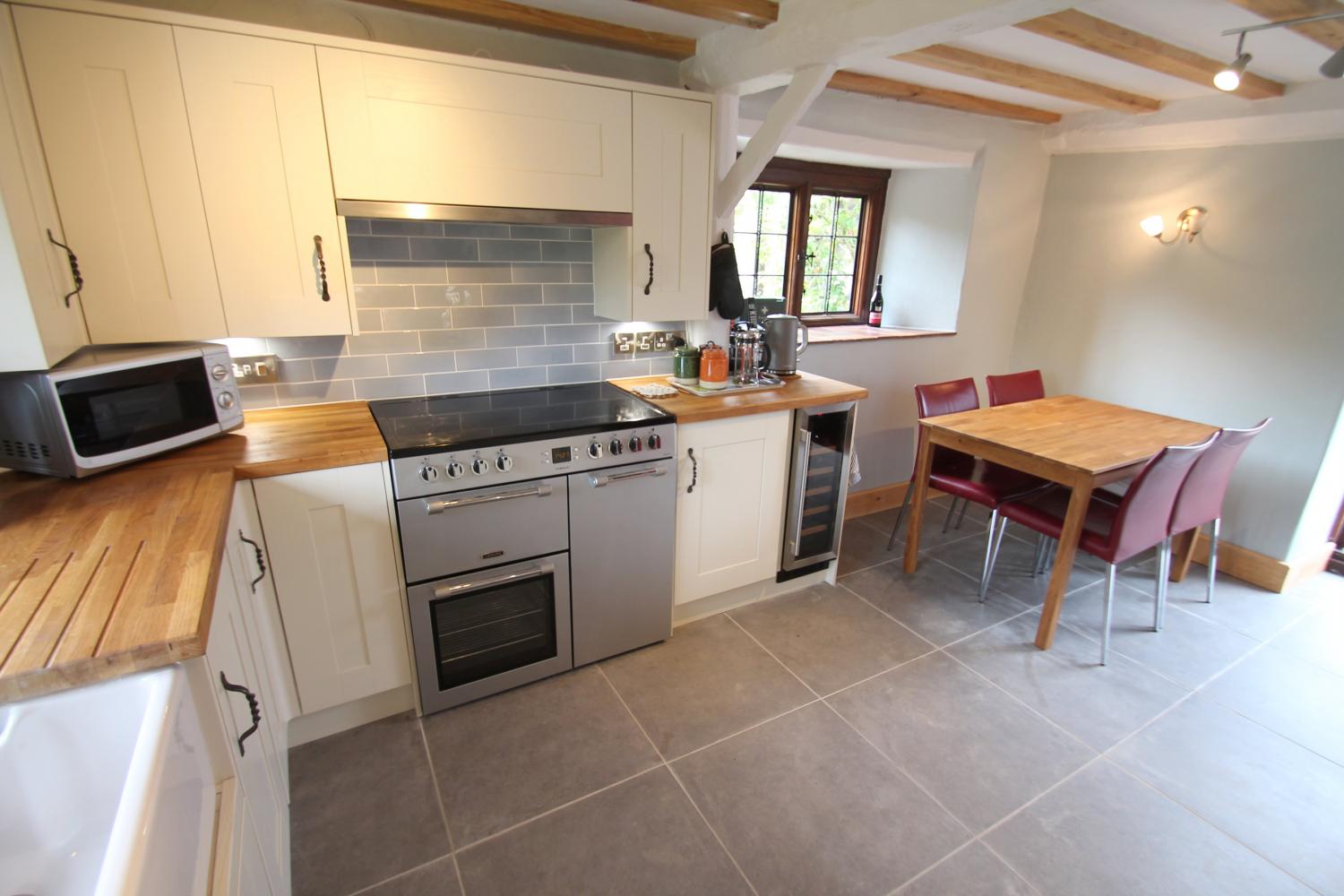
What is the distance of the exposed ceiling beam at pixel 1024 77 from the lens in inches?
95.0

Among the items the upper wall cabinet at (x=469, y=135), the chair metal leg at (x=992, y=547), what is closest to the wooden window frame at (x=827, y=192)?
the upper wall cabinet at (x=469, y=135)

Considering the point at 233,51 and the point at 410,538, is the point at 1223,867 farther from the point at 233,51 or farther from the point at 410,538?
the point at 233,51

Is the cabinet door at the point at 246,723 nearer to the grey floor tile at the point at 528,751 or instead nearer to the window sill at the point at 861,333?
the grey floor tile at the point at 528,751

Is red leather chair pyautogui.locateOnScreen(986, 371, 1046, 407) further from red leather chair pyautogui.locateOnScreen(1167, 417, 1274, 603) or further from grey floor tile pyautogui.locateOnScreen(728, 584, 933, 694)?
grey floor tile pyautogui.locateOnScreen(728, 584, 933, 694)

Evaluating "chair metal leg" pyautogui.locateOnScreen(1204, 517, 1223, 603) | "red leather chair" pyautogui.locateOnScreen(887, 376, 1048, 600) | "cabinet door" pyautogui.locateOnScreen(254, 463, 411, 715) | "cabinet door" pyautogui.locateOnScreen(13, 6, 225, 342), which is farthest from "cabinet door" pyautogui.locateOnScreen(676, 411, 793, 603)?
"chair metal leg" pyautogui.locateOnScreen(1204, 517, 1223, 603)

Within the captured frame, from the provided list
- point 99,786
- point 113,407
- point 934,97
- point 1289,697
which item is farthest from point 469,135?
point 1289,697

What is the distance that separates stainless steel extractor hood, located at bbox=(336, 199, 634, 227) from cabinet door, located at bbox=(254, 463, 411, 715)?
0.76 metres

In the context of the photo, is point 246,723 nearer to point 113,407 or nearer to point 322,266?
point 113,407

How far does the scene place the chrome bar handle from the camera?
206 cm

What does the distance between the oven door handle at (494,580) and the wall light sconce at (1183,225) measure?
354 cm

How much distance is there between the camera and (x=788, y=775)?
6.12ft

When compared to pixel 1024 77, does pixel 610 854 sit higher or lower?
lower

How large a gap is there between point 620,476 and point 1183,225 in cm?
326

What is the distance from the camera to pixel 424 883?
5.02 feet
